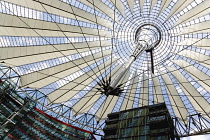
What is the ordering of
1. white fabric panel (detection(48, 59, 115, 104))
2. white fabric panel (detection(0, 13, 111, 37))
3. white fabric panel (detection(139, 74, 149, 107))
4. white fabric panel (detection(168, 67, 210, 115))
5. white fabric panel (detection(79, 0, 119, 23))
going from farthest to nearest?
white fabric panel (detection(139, 74, 149, 107)) → white fabric panel (detection(48, 59, 115, 104)) → white fabric panel (detection(168, 67, 210, 115)) → white fabric panel (detection(79, 0, 119, 23)) → white fabric panel (detection(0, 13, 111, 37))

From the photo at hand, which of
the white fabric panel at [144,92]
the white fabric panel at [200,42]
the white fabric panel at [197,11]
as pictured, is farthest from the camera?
the white fabric panel at [144,92]

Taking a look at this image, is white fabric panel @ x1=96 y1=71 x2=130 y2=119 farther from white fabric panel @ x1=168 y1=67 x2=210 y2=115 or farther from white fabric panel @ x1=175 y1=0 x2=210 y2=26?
white fabric panel @ x1=175 y1=0 x2=210 y2=26

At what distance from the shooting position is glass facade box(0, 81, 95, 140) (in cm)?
3131

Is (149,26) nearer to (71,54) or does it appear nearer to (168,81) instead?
(168,81)

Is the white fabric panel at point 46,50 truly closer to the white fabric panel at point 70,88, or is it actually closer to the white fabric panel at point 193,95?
the white fabric panel at point 70,88

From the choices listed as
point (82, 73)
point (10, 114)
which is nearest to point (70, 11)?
point (82, 73)

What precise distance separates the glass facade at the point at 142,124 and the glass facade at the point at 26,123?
8.15 m

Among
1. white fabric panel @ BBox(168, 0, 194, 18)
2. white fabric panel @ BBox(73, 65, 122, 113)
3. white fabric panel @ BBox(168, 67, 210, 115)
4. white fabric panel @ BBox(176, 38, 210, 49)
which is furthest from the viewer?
white fabric panel @ BBox(73, 65, 122, 113)

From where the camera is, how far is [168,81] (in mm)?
29234

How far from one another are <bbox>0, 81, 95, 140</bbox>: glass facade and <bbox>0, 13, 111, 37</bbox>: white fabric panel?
12.5m

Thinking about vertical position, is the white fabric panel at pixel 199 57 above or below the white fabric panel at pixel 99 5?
below

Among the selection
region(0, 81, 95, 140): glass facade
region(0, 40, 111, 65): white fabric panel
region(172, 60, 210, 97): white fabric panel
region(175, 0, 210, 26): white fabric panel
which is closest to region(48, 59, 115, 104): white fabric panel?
region(0, 40, 111, 65): white fabric panel

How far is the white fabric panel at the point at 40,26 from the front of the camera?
21.7 m

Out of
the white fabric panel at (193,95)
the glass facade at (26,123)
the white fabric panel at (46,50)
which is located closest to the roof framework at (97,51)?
the white fabric panel at (193,95)
